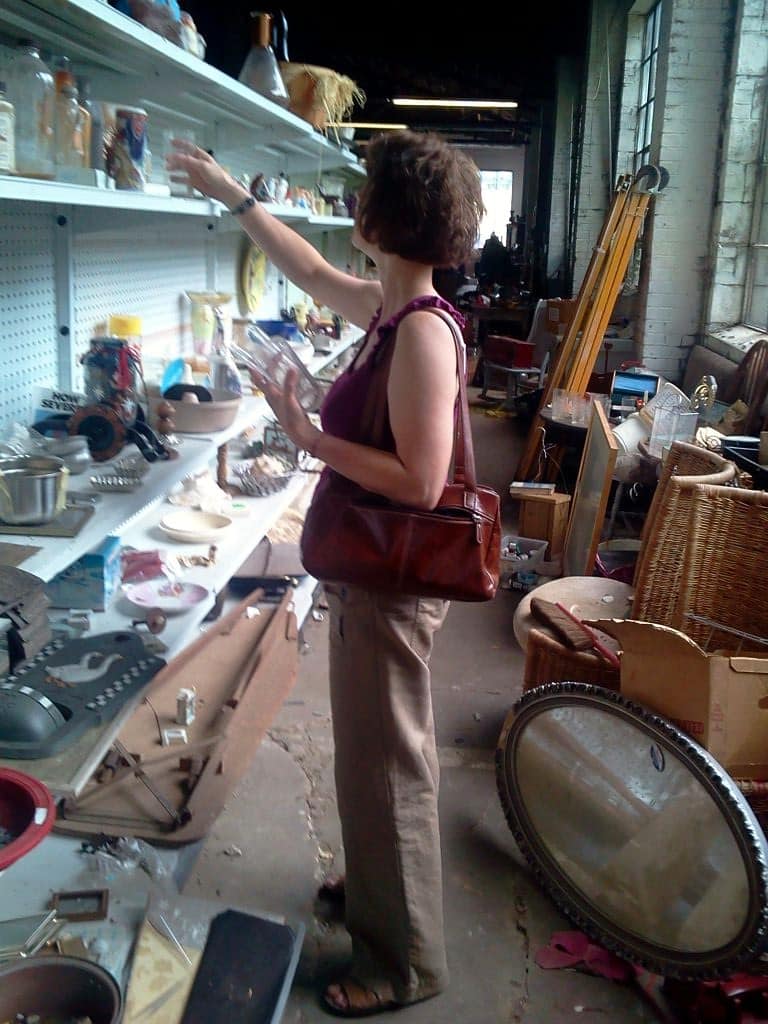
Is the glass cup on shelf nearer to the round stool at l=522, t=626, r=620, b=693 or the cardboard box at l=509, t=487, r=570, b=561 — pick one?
the round stool at l=522, t=626, r=620, b=693

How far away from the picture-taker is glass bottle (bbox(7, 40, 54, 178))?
5.54 ft

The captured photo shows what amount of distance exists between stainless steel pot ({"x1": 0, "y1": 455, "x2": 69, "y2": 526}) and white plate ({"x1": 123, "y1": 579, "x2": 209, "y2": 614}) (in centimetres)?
61

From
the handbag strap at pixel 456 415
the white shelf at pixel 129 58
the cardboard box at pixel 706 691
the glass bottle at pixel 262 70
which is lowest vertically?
the cardboard box at pixel 706 691

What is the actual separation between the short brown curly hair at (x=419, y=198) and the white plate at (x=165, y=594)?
106cm

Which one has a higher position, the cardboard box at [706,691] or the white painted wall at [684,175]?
the white painted wall at [684,175]

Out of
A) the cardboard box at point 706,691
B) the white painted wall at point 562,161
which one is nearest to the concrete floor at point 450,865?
the cardboard box at point 706,691

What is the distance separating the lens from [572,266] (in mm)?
9375

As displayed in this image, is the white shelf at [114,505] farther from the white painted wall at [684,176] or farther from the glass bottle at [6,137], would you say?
the white painted wall at [684,176]

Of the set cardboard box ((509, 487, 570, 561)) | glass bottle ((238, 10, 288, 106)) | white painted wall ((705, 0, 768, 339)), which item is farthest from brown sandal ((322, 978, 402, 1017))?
white painted wall ((705, 0, 768, 339))

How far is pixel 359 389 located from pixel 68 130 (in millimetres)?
773

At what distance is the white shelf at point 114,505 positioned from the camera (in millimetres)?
1548

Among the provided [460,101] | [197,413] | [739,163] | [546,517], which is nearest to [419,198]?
[197,413]

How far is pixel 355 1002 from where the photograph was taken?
1.95 metres

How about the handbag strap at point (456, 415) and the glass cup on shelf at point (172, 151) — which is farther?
the glass cup on shelf at point (172, 151)
